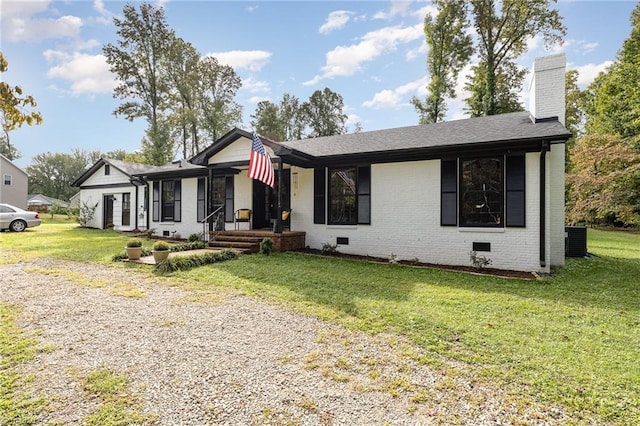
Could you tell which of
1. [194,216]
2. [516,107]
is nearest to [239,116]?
[194,216]

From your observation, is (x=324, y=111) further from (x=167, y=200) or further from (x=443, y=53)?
(x=167, y=200)

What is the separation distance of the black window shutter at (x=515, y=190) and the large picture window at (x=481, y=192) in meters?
0.17

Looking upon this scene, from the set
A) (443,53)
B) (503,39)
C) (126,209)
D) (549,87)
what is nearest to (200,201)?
(126,209)

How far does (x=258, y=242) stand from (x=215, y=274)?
9.05 feet

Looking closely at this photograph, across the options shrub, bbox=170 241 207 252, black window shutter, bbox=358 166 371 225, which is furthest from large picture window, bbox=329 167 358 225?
shrub, bbox=170 241 207 252

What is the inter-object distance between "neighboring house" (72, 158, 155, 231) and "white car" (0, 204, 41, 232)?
275cm

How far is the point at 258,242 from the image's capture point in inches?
380

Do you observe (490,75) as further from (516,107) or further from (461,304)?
(461,304)

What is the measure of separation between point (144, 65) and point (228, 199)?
1966cm

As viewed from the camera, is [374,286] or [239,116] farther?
[239,116]

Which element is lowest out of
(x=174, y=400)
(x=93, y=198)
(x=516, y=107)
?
(x=174, y=400)

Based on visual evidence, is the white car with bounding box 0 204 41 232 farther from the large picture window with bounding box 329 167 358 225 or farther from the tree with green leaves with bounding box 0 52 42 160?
the tree with green leaves with bounding box 0 52 42 160

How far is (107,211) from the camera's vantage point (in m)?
18.4

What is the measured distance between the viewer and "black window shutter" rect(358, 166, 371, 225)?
946 cm
